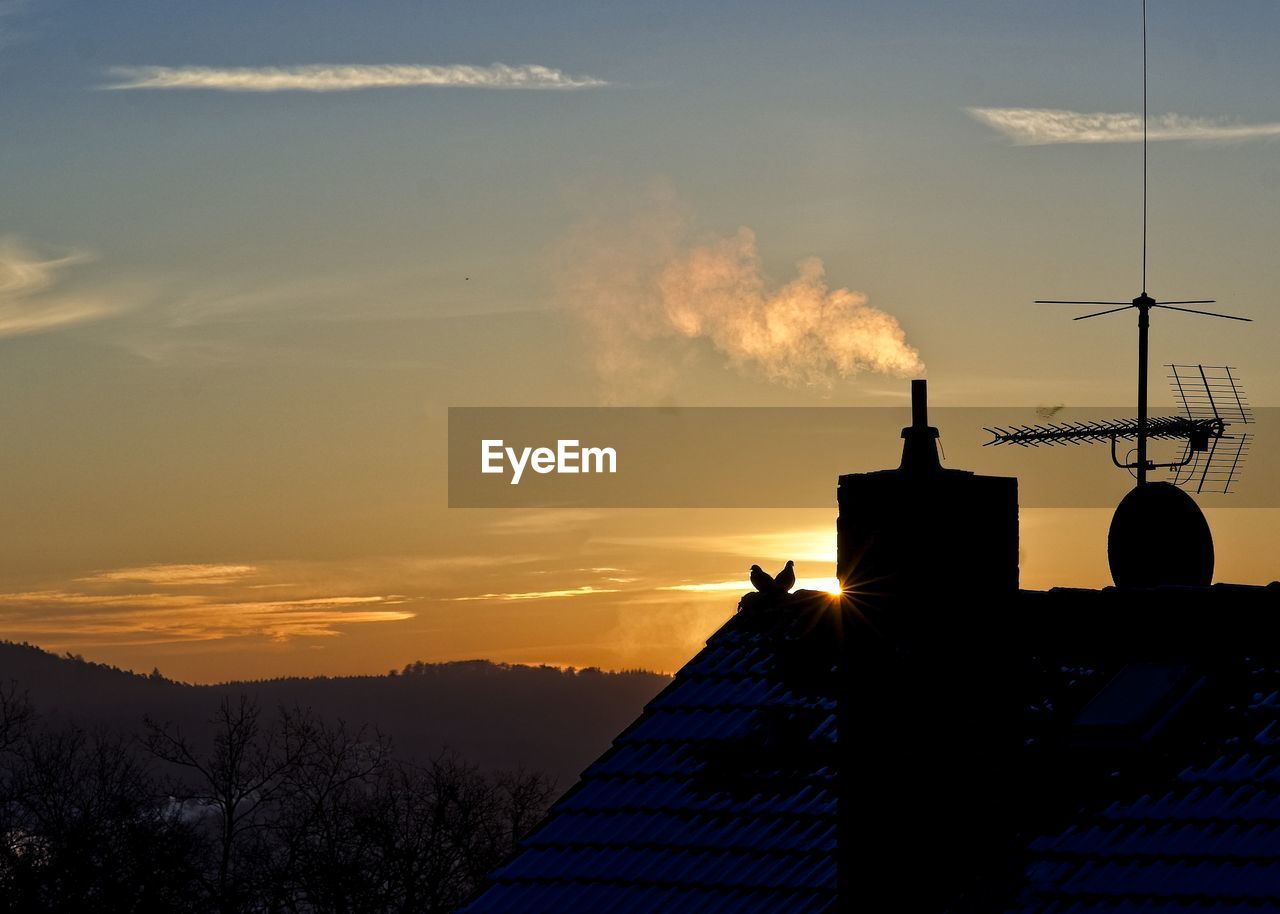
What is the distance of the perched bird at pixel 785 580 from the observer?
1525cm

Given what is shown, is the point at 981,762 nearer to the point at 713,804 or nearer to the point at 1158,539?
the point at 713,804

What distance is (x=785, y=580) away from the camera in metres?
15.3

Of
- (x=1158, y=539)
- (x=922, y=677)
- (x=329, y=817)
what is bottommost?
(x=329, y=817)

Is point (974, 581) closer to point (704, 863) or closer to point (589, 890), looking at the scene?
point (704, 863)

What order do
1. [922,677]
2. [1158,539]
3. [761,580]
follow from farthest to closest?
[1158,539] → [761,580] → [922,677]

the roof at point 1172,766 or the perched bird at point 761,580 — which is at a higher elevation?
the perched bird at point 761,580

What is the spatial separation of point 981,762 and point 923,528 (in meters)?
1.55

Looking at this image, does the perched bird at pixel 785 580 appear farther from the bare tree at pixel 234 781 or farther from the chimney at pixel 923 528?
the bare tree at pixel 234 781

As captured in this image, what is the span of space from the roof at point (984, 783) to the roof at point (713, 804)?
0.02 meters

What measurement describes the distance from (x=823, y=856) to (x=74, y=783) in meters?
47.8

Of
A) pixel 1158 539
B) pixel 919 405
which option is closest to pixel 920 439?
pixel 919 405

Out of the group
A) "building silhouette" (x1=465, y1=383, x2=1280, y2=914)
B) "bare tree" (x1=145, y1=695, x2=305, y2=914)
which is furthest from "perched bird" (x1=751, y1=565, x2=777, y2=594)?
"bare tree" (x1=145, y1=695, x2=305, y2=914)

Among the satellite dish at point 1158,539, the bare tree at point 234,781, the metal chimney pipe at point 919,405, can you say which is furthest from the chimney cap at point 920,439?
the bare tree at point 234,781

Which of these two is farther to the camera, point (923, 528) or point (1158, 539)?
point (1158, 539)
